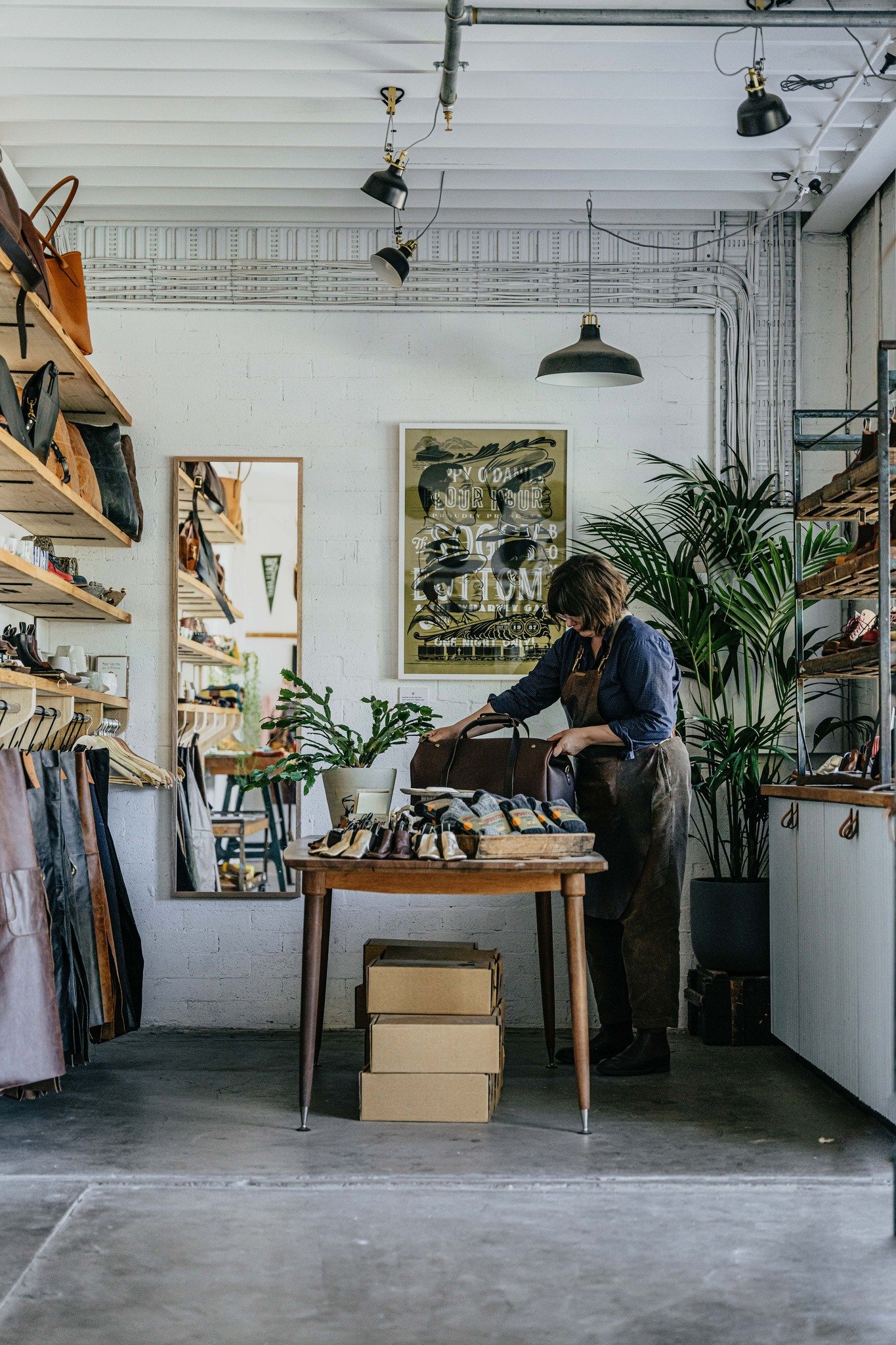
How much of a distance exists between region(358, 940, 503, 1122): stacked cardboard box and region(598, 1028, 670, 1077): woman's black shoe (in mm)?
634

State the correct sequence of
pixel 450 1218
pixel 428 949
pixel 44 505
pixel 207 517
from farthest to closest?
pixel 207 517
pixel 44 505
pixel 428 949
pixel 450 1218

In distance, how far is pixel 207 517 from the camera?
528 cm

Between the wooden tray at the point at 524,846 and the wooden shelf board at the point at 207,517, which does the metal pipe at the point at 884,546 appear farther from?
the wooden shelf board at the point at 207,517

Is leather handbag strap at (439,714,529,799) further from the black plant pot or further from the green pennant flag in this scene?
the green pennant flag

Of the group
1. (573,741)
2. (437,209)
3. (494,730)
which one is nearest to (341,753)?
(494,730)

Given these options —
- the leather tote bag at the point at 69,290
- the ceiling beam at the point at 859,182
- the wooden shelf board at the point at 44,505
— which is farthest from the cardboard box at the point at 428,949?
the ceiling beam at the point at 859,182

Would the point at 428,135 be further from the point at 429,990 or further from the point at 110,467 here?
the point at 429,990

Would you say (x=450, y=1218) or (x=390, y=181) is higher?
(x=390, y=181)

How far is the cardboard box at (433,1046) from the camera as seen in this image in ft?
11.6

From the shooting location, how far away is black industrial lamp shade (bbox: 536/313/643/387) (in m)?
4.71

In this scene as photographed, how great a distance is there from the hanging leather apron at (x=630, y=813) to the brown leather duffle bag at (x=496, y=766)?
5.0 inches

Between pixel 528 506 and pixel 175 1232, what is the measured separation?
10.8ft

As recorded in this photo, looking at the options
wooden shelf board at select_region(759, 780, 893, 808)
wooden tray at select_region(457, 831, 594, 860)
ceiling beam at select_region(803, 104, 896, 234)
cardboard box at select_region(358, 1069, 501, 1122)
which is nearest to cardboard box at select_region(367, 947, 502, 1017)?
cardboard box at select_region(358, 1069, 501, 1122)

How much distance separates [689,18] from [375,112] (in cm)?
129
